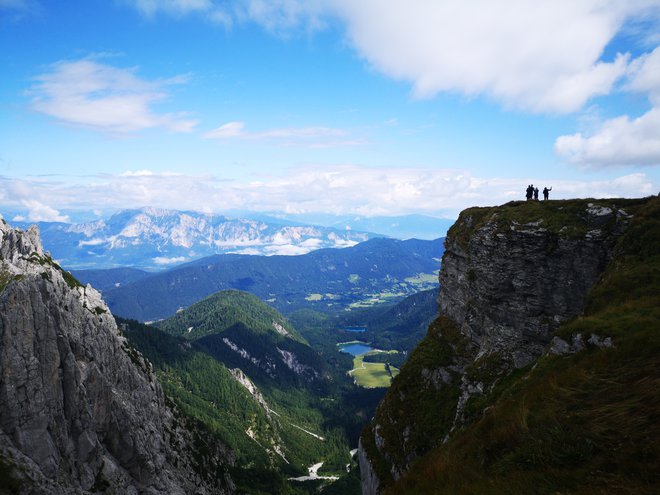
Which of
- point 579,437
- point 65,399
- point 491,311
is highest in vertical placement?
point 579,437

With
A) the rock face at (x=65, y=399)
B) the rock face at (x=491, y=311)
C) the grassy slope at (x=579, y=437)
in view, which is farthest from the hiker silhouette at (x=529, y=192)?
the rock face at (x=65, y=399)

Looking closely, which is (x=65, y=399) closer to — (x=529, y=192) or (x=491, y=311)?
(x=491, y=311)

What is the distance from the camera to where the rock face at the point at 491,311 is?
4406 centimetres

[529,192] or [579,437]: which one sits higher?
[529,192]

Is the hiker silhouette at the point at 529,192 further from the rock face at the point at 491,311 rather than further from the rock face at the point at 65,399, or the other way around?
the rock face at the point at 65,399

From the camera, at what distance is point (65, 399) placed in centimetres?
6794

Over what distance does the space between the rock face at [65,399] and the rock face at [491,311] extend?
150 feet

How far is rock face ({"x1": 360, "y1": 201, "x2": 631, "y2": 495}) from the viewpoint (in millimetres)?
44062

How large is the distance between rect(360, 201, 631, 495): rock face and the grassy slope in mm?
24029

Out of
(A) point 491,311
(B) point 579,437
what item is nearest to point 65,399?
(A) point 491,311

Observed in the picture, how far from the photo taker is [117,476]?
236ft

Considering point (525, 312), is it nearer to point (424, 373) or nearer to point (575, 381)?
point (424, 373)

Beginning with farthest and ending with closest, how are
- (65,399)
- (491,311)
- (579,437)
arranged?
1. (65,399)
2. (491,311)
3. (579,437)

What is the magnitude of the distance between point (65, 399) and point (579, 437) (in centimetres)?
7932
